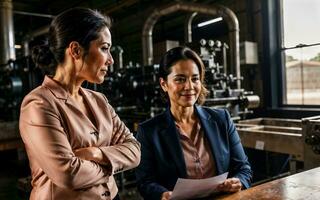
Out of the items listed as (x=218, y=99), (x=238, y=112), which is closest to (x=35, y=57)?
(x=218, y=99)

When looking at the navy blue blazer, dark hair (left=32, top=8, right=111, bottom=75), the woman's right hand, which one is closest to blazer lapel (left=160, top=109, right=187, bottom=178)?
the navy blue blazer

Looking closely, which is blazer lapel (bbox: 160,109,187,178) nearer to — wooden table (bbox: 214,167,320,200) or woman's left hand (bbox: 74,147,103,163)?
wooden table (bbox: 214,167,320,200)

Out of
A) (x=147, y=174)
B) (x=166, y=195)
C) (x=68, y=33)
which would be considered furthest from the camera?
(x=147, y=174)

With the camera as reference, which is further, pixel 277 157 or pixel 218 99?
pixel 277 157

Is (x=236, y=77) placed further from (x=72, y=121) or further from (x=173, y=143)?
(x=72, y=121)

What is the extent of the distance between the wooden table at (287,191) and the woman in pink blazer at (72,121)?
0.43 metres

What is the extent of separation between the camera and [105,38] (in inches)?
44.1

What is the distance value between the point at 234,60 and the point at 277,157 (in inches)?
58.6

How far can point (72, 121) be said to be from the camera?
1025 mm

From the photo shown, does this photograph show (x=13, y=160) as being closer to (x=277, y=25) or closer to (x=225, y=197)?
(x=277, y=25)

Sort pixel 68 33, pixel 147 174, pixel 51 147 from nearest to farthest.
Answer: pixel 51 147
pixel 68 33
pixel 147 174

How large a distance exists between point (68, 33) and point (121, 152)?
452mm

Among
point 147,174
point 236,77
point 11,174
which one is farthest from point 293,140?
point 11,174

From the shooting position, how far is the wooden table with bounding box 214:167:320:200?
1.07 metres
